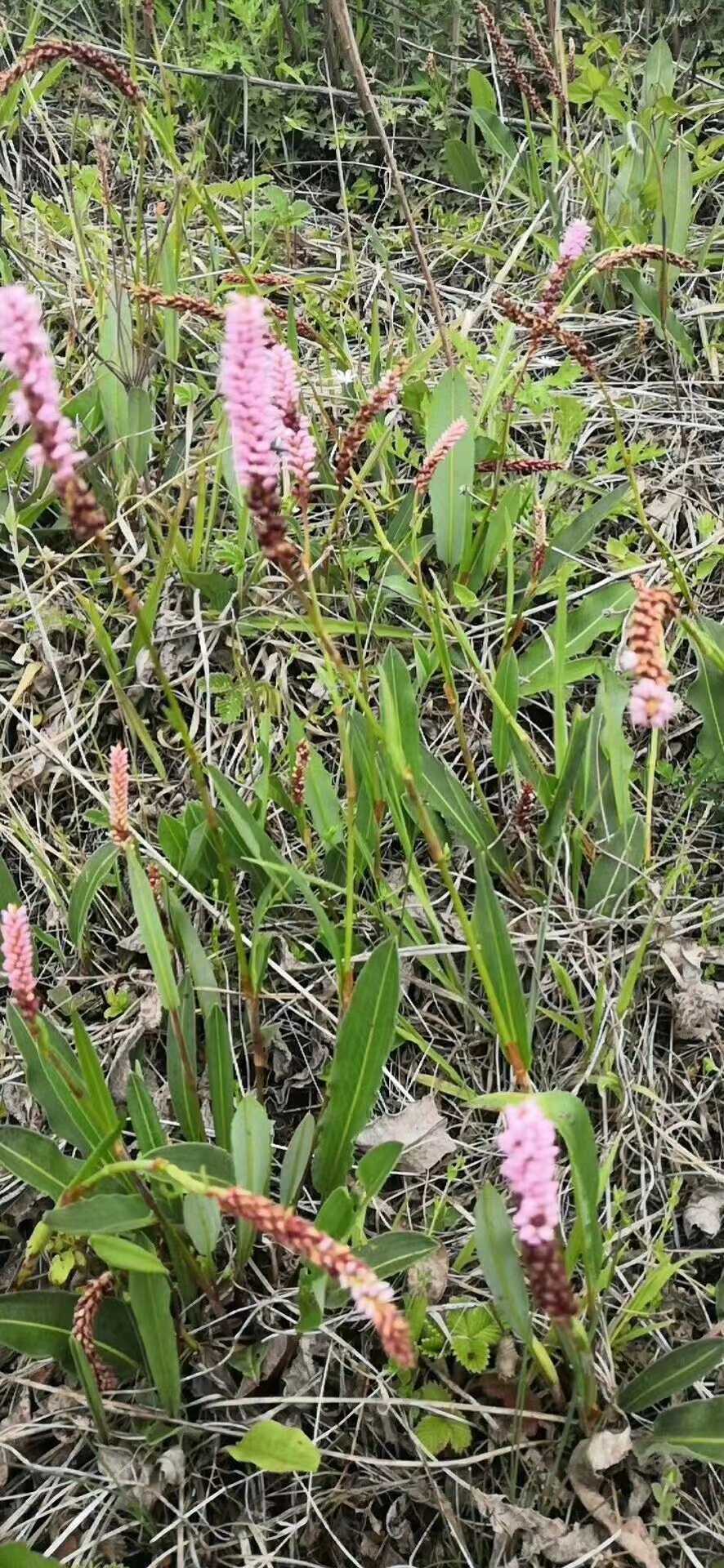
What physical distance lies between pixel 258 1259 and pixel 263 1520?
0.29m

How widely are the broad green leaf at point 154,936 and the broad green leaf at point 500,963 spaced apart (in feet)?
1.26

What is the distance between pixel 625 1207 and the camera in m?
1.59

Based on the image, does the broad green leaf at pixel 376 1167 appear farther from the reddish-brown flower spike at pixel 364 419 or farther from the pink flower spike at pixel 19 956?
the reddish-brown flower spike at pixel 364 419

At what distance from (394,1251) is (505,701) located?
2.93 ft

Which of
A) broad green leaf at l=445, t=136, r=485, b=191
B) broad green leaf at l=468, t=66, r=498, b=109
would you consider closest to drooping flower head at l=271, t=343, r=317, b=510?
broad green leaf at l=445, t=136, r=485, b=191

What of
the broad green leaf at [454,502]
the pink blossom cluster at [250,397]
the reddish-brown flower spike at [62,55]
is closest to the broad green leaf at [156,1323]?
the pink blossom cluster at [250,397]

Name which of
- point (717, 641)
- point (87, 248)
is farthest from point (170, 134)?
point (717, 641)

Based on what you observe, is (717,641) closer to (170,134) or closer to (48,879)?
(48,879)

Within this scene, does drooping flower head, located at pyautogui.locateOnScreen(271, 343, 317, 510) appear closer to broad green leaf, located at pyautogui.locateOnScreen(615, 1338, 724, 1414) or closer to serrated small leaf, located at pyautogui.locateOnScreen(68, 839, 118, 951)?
serrated small leaf, located at pyautogui.locateOnScreen(68, 839, 118, 951)

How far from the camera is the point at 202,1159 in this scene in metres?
1.38

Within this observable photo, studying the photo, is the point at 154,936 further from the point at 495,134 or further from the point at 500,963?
the point at 495,134

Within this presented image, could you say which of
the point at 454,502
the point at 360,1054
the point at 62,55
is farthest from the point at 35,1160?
the point at 62,55

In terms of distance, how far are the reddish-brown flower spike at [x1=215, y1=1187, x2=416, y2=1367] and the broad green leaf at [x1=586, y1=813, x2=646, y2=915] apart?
1.02 meters

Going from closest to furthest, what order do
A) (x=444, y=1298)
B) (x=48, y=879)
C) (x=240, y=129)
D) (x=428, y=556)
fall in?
1. (x=444, y=1298)
2. (x=48, y=879)
3. (x=428, y=556)
4. (x=240, y=129)
